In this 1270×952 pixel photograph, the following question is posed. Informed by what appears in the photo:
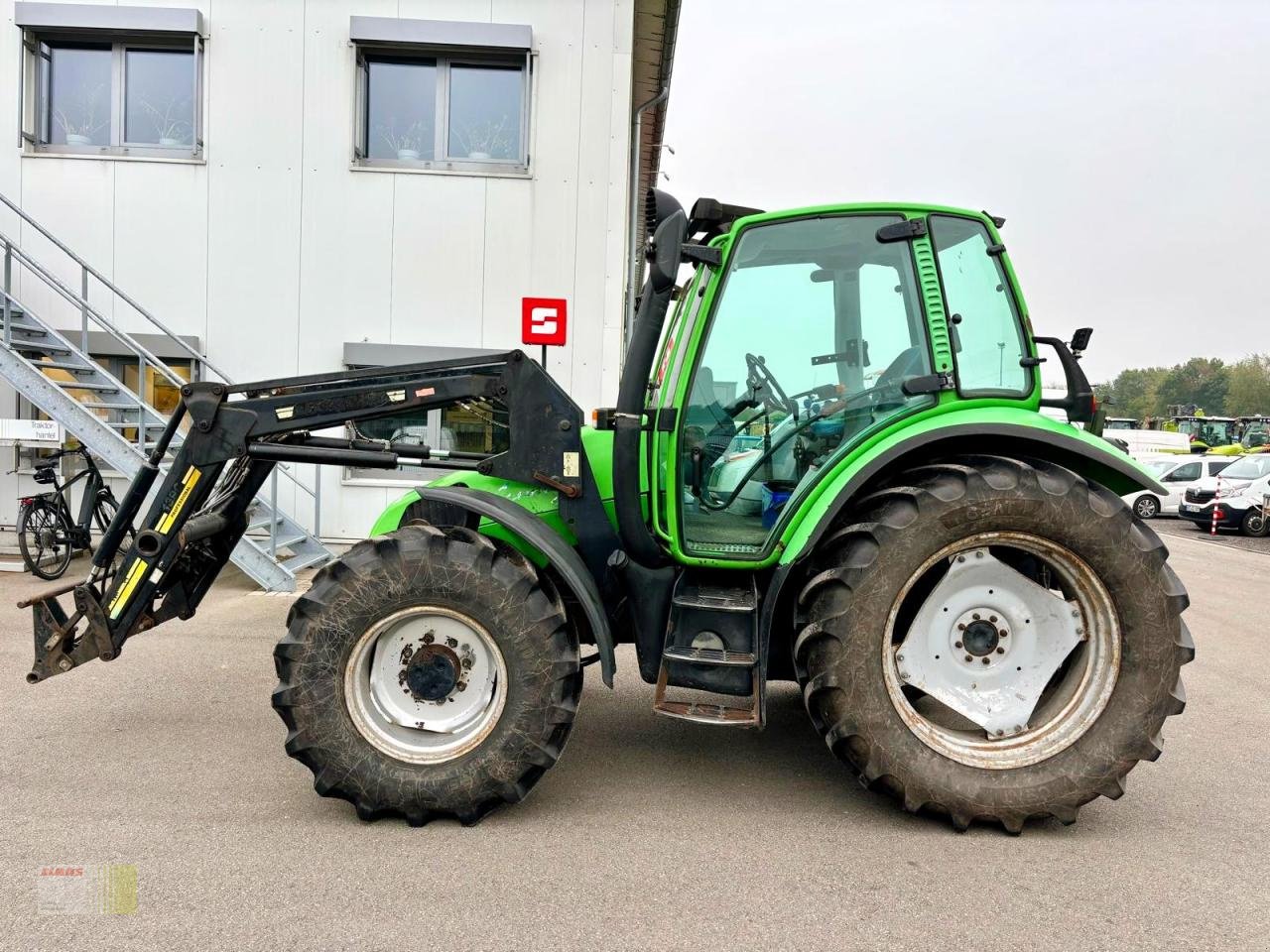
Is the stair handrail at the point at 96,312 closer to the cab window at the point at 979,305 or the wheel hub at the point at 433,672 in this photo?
the wheel hub at the point at 433,672

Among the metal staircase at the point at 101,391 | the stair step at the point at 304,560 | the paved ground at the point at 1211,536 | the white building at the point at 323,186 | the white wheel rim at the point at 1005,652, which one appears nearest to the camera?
the white wheel rim at the point at 1005,652

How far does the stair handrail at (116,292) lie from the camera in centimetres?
855

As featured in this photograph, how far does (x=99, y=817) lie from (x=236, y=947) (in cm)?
118

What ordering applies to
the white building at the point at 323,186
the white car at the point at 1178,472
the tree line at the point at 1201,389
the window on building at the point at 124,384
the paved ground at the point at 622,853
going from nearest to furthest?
the paved ground at the point at 622,853 → the white building at the point at 323,186 → the window on building at the point at 124,384 → the white car at the point at 1178,472 → the tree line at the point at 1201,389

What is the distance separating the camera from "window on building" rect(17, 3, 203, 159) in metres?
9.33

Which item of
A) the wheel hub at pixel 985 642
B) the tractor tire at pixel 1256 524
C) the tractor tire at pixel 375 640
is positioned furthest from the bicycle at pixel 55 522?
the tractor tire at pixel 1256 524

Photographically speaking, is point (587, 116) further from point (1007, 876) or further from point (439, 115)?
point (1007, 876)

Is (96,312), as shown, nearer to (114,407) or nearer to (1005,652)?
(114,407)

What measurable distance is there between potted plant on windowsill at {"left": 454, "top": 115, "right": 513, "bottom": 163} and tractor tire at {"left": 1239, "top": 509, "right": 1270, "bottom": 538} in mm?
15681

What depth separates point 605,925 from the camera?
264cm

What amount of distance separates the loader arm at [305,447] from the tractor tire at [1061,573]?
1.13 meters

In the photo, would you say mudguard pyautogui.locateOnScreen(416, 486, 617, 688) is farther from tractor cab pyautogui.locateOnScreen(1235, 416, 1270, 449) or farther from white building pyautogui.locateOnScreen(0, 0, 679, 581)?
tractor cab pyautogui.locateOnScreen(1235, 416, 1270, 449)

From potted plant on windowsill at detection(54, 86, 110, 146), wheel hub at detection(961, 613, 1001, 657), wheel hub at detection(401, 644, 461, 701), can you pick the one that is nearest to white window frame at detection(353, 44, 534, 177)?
potted plant on windowsill at detection(54, 86, 110, 146)

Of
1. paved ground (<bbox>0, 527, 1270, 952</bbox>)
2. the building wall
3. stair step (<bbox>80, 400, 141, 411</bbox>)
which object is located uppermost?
the building wall
